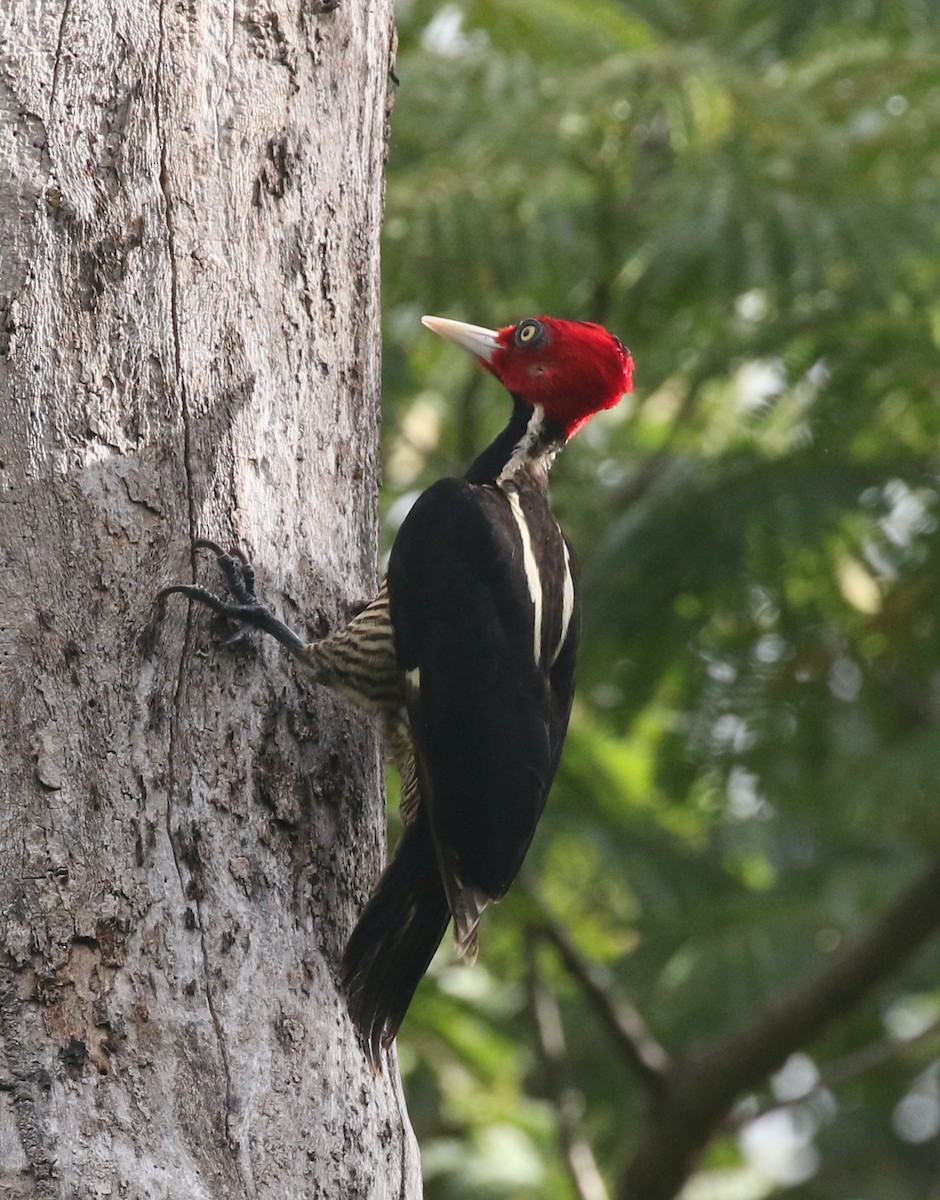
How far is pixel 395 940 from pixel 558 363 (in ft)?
5.56

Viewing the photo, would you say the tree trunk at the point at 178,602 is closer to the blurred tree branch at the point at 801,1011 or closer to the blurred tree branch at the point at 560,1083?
the blurred tree branch at the point at 801,1011

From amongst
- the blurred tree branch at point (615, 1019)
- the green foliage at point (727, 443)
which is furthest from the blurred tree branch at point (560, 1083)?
the blurred tree branch at point (615, 1019)

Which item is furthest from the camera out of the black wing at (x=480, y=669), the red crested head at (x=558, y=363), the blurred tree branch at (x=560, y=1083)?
the blurred tree branch at (x=560, y=1083)

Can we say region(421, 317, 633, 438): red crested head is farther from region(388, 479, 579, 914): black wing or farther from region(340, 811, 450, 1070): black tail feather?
region(340, 811, 450, 1070): black tail feather

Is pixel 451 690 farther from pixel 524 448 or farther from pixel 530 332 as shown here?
pixel 530 332

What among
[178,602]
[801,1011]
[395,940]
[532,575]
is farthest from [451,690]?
[801,1011]

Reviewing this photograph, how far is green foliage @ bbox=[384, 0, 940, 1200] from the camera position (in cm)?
531

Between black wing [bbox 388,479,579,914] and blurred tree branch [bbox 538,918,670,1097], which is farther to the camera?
blurred tree branch [bbox 538,918,670,1097]

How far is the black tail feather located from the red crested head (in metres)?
1.29

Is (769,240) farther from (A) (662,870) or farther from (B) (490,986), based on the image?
(B) (490,986)

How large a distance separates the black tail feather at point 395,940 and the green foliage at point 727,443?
7.70ft

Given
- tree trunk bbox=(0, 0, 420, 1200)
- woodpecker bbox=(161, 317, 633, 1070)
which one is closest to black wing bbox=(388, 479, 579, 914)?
woodpecker bbox=(161, 317, 633, 1070)

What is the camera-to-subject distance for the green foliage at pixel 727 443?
5.31 m

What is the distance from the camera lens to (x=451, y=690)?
336 cm
